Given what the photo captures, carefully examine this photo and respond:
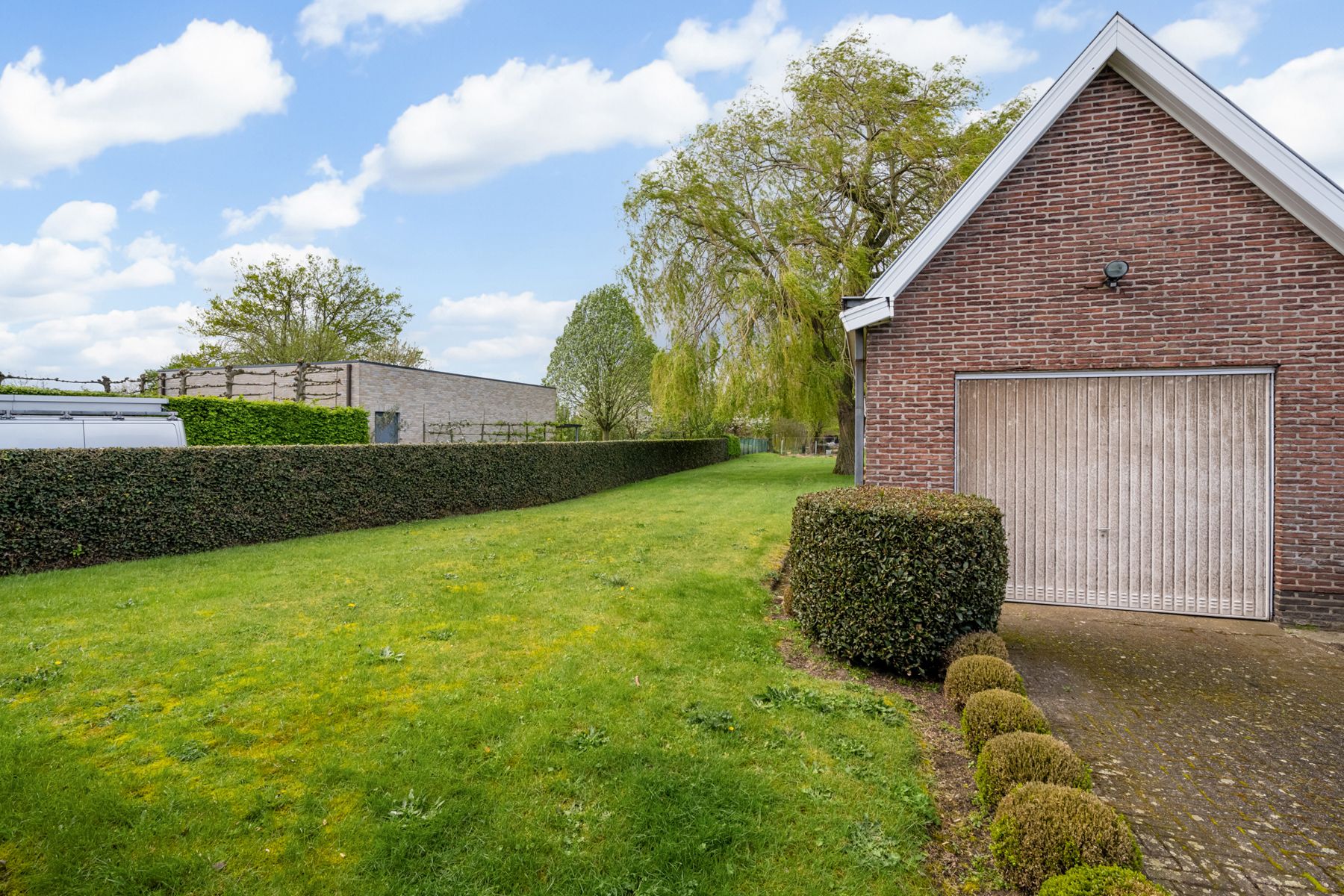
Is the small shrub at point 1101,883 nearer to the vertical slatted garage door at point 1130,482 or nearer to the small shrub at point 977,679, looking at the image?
the small shrub at point 977,679

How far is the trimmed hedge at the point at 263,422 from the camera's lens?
14320 millimetres

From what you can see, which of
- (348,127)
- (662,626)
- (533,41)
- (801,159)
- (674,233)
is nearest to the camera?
(662,626)

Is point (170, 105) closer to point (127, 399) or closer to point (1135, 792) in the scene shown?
point (127, 399)

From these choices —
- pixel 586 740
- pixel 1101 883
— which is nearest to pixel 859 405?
pixel 586 740

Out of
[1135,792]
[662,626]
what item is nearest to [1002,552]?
[1135,792]

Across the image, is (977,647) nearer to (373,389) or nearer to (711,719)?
(711,719)

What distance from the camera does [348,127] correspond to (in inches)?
561

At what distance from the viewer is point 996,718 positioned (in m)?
3.34

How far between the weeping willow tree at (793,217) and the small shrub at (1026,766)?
1411cm

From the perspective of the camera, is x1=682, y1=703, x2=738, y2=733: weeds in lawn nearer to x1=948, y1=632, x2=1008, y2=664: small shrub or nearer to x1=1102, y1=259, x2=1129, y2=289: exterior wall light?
x1=948, y1=632, x2=1008, y2=664: small shrub

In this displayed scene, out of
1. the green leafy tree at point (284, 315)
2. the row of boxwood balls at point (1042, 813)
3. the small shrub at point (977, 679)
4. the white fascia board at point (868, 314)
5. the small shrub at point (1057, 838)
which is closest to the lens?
the row of boxwood balls at point (1042, 813)

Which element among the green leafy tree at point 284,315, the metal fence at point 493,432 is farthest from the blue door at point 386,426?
the green leafy tree at point 284,315

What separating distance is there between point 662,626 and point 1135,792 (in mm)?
3479

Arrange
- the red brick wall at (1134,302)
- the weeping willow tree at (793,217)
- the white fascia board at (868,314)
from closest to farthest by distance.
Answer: the red brick wall at (1134,302) → the white fascia board at (868,314) → the weeping willow tree at (793,217)
